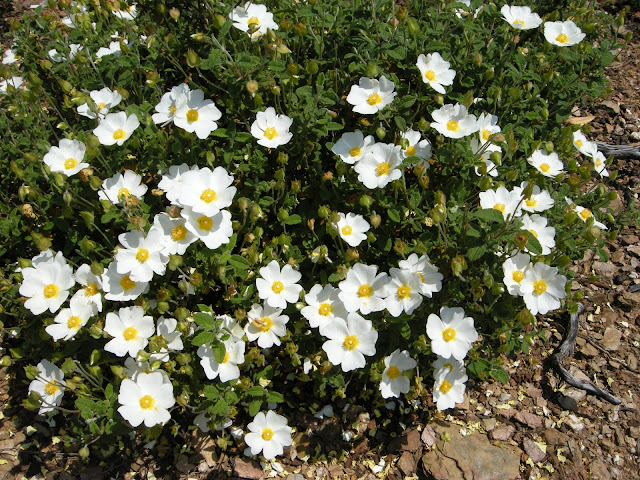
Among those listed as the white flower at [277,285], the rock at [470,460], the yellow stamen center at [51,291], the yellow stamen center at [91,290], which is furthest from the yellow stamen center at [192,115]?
the rock at [470,460]

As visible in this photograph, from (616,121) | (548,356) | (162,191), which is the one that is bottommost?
(548,356)

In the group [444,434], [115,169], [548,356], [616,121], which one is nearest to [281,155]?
[115,169]

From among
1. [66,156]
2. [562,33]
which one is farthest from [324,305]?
[562,33]

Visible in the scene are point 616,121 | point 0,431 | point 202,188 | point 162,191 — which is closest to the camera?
point 202,188

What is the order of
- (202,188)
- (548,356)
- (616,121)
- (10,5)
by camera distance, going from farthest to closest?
(10,5), (616,121), (548,356), (202,188)

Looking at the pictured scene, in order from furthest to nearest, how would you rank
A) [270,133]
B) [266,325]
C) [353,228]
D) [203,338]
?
[270,133] < [353,228] < [266,325] < [203,338]

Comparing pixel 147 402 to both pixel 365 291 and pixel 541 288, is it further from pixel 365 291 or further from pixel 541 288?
pixel 541 288

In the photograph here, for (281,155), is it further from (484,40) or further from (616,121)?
(616,121)
